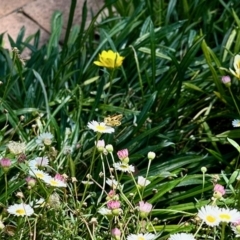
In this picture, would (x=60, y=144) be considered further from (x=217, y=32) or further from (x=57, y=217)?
(x=217, y=32)

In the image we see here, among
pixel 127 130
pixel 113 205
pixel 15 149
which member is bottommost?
pixel 127 130

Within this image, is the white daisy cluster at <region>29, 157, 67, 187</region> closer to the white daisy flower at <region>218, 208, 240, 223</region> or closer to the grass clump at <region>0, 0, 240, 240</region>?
the grass clump at <region>0, 0, 240, 240</region>

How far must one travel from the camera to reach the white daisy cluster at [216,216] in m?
1.49

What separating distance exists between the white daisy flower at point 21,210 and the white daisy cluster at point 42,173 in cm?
7

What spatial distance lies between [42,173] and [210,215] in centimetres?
38

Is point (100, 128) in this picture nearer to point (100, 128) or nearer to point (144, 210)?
point (100, 128)

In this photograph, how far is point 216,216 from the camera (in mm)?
1496

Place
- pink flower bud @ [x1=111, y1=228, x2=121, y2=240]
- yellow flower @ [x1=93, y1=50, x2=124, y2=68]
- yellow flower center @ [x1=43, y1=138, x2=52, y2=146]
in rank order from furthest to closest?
yellow flower @ [x1=93, y1=50, x2=124, y2=68]
yellow flower center @ [x1=43, y1=138, x2=52, y2=146]
pink flower bud @ [x1=111, y1=228, x2=121, y2=240]

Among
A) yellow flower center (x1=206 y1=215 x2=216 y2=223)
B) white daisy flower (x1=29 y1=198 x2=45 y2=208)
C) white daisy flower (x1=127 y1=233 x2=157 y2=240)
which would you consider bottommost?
yellow flower center (x1=206 y1=215 x2=216 y2=223)

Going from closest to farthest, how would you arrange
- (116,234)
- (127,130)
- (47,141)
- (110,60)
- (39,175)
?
1. (116,234)
2. (39,175)
3. (47,141)
4. (110,60)
5. (127,130)

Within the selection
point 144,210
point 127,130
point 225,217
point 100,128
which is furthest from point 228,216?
point 127,130

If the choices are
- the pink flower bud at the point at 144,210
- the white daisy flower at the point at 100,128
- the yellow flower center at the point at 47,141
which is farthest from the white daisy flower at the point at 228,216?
the yellow flower center at the point at 47,141

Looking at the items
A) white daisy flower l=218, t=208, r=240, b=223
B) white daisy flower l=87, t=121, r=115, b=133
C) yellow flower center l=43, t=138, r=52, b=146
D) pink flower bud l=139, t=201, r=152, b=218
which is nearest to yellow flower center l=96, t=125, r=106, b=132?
white daisy flower l=87, t=121, r=115, b=133

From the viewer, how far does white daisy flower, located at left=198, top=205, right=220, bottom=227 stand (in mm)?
1484
